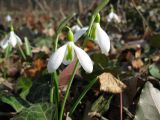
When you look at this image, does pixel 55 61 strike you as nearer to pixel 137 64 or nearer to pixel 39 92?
pixel 39 92

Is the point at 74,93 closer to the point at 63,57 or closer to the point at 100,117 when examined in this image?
the point at 100,117

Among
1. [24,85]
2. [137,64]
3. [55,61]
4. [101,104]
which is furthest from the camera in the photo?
[137,64]

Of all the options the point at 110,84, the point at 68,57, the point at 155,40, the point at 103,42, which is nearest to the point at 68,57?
the point at 68,57

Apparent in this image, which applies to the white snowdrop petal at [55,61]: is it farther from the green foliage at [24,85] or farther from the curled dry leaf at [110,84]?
the green foliage at [24,85]

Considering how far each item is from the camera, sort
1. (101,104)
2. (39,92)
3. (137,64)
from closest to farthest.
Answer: (101,104)
(39,92)
(137,64)

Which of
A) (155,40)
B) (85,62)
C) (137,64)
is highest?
(85,62)

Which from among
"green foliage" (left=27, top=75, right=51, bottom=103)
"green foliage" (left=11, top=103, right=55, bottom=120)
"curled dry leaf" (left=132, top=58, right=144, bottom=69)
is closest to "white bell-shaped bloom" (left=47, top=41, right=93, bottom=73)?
"green foliage" (left=11, top=103, right=55, bottom=120)
